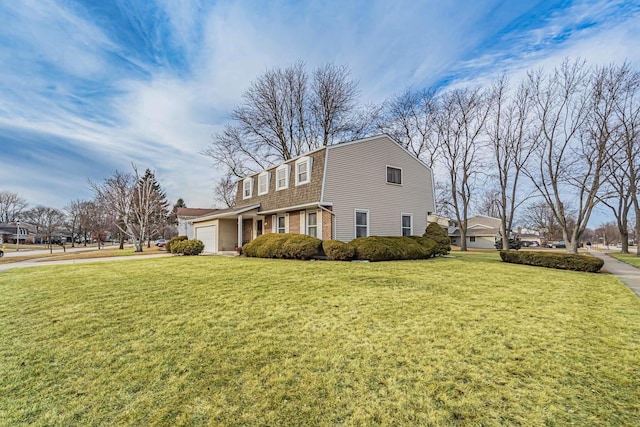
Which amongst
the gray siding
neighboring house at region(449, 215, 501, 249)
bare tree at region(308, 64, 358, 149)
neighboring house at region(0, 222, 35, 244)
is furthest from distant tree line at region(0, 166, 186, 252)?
neighboring house at region(449, 215, 501, 249)

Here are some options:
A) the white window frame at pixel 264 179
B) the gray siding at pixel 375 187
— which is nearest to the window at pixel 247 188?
the white window frame at pixel 264 179

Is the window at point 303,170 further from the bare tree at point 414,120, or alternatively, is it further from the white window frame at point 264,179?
the bare tree at point 414,120

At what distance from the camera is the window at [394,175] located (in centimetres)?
1678

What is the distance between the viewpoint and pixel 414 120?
30.3 metres

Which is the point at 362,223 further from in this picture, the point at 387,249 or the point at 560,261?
the point at 560,261

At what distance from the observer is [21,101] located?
1227 centimetres

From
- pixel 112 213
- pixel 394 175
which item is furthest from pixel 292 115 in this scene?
pixel 112 213

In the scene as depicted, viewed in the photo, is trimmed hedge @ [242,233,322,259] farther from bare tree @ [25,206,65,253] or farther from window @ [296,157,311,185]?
bare tree @ [25,206,65,253]

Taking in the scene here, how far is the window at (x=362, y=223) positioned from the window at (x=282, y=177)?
186 inches

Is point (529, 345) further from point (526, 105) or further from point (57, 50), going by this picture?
point (526, 105)

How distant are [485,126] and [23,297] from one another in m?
32.4

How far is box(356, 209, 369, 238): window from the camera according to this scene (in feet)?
51.4

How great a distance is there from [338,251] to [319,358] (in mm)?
9682

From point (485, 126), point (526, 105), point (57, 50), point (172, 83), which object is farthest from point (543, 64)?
point (57, 50)
